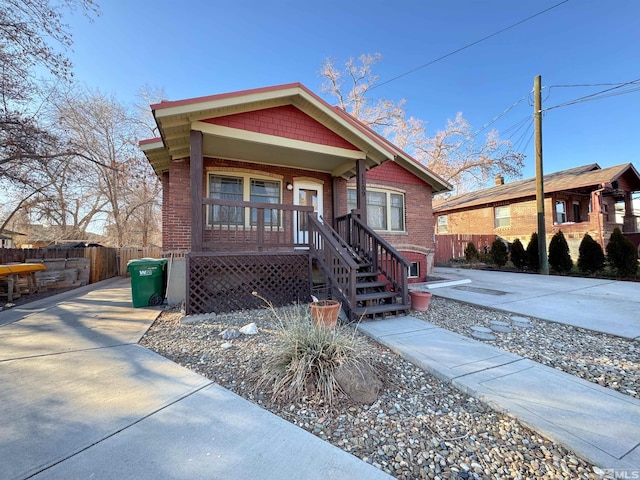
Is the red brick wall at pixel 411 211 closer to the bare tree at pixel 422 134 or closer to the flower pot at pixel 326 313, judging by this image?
the flower pot at pixel 326 313

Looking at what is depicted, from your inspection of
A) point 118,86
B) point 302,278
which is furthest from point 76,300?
point 118,86

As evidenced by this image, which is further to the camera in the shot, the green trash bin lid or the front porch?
the green trash bin lid

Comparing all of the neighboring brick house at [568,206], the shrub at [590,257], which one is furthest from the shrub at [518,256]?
the neighboring brick house at [568,206]

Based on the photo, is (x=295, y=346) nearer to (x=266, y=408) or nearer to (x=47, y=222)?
(x=266, y=408)

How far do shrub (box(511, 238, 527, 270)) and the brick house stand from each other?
351 inches

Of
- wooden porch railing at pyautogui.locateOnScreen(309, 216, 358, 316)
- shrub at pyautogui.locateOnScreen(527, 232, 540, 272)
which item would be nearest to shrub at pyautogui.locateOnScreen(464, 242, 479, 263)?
shrub at pyautogui.locateOnScreen(527, 232, 540, 272)

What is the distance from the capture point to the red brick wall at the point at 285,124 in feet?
18.8

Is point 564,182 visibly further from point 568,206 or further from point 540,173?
point 540,173

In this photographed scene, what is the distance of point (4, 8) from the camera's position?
6477 millimetres

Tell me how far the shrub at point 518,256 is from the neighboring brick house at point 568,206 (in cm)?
449

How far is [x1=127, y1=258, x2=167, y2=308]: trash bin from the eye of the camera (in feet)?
20.1

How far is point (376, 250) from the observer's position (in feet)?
20.0

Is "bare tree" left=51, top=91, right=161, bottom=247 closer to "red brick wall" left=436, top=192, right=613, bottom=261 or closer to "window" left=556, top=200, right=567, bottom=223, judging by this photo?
"red brick wall" left=436, top=192, right=613, bottom=261

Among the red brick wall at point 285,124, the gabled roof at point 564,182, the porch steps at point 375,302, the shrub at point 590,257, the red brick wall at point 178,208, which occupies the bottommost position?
the porch steps at point 375,302
